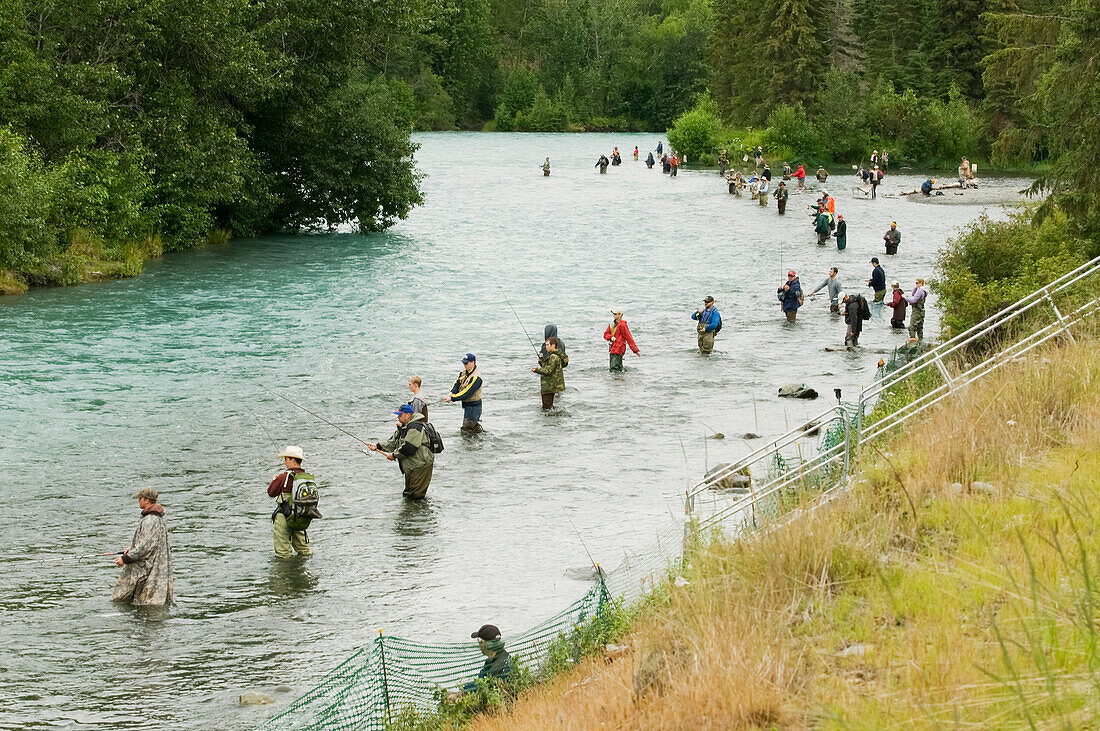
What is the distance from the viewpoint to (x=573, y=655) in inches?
396

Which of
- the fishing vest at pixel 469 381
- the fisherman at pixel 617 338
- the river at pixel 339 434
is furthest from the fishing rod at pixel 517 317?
the fishing vest at pixel 469 381

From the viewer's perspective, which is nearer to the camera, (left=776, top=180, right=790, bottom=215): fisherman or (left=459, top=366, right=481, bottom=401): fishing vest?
(left=459, top=366, right=481, bottom=401): fishing vest

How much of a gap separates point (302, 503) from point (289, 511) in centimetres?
24

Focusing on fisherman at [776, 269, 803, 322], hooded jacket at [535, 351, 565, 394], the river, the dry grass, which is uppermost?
the dry grass

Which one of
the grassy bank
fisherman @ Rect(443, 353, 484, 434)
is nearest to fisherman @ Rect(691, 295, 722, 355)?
fisherman @ Rect(443, 353, 484, 434)

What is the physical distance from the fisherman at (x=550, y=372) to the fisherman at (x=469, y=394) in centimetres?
196

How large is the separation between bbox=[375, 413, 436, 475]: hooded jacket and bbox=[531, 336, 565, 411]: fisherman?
5.53 meters

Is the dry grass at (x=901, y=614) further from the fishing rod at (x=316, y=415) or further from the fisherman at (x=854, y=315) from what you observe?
the fisherman at (x=854, y=315)

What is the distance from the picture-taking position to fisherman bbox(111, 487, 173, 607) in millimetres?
13133

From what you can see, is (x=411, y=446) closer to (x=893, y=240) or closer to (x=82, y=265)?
(x=82, y=265)

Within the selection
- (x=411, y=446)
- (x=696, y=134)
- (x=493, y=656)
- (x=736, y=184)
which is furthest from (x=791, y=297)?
(x=696, y=134)

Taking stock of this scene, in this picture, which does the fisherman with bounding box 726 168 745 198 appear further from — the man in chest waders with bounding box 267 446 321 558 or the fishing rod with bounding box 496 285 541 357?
the man in chest waders with bounding box 267 446 321 558

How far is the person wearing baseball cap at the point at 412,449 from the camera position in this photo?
56.0 feet

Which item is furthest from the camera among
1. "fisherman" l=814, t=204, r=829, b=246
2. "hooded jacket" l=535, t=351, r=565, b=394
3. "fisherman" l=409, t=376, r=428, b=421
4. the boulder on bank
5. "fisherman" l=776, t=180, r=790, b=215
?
"fisherman" l=776, t=180, r=790, b=215
